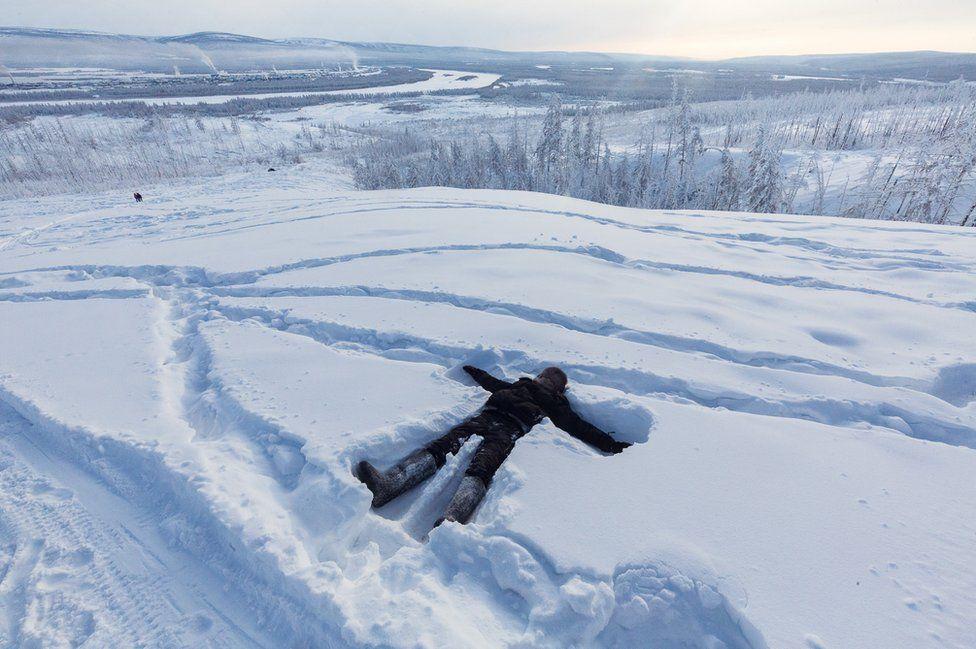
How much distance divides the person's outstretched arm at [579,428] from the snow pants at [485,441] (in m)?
0.30

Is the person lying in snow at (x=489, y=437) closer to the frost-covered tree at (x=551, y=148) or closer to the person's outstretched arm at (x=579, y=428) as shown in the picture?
the person's outstretched arm at (x=579, y=428)

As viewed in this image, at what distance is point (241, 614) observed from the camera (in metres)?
2.04

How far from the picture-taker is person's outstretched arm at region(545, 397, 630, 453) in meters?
2.99

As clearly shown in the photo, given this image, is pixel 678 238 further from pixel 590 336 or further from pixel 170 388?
pixel 170 388

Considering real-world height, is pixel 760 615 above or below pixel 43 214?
above

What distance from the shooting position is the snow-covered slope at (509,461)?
6.50ft

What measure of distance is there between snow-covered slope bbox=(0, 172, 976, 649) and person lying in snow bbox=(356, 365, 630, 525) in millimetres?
101

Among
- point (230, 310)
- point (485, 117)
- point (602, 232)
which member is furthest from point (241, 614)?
point (485, 117)

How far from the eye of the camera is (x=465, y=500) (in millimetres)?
2518

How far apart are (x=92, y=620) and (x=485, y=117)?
50.1 meters

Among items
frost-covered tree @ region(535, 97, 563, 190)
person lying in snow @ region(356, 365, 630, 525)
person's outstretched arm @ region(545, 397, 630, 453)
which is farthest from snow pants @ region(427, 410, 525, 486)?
frost-covered tree @ region(535, 97, 563, 190)

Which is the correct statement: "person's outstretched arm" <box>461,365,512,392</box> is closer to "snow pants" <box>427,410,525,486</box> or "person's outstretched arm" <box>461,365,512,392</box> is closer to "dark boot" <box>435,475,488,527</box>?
"snow pants" <box>427,410,525,486</box>

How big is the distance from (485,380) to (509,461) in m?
0.83

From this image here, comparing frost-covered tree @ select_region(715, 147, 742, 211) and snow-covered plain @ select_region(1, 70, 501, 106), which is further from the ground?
snow-covered plain @ select_region(1, 70, 501, 106)
